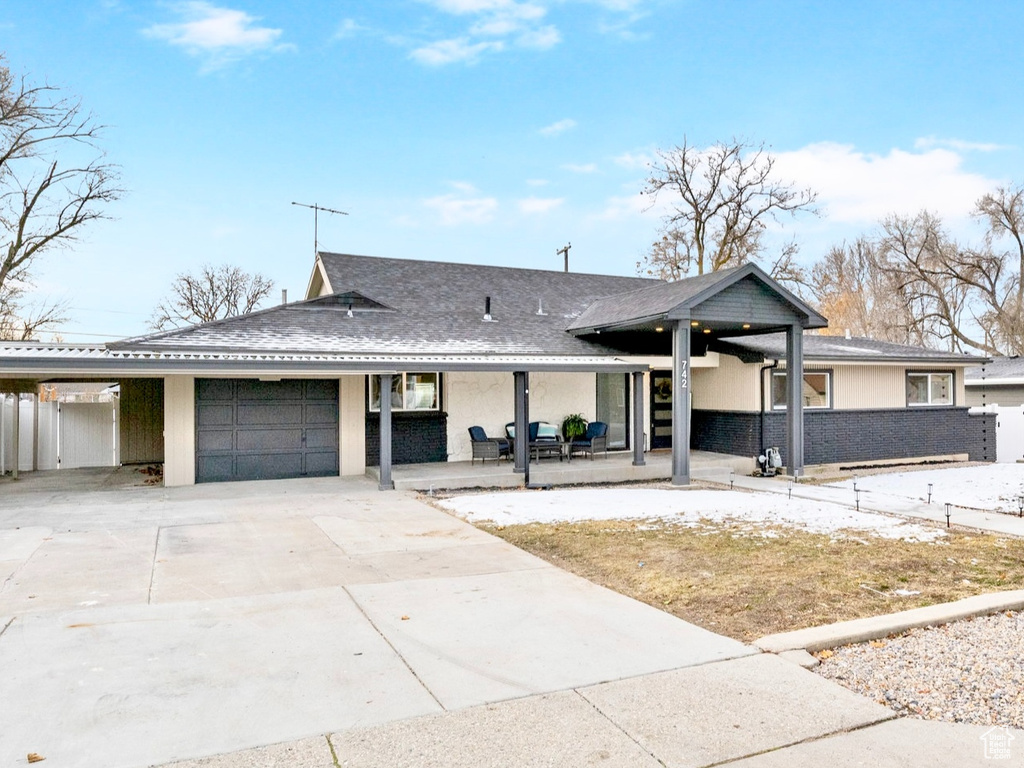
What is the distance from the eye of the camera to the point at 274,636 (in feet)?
15.6

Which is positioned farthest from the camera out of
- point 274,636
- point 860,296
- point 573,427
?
point 860,296

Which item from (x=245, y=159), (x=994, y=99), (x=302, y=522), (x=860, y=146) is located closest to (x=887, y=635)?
(x=302, y=522)

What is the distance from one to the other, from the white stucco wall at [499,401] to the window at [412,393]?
0.27m

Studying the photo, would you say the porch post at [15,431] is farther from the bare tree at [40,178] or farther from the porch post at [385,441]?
the bare tree at [40,178]

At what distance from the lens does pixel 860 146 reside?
27375 millimetres

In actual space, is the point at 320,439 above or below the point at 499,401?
below

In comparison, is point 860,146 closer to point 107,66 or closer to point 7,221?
point 107,66

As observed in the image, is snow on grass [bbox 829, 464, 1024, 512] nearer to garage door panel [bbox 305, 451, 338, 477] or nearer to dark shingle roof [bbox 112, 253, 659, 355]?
dark shingle roof [bbox 112, 253, 659, 355]

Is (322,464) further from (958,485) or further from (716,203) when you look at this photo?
(716,203)

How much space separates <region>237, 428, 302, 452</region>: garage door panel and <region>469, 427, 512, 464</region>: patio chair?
3387 mm

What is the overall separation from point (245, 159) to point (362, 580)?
19321mm

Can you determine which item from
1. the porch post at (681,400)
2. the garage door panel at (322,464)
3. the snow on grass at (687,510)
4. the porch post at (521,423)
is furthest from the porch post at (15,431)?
the porch post at (681,400)

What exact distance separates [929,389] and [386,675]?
17548 mm

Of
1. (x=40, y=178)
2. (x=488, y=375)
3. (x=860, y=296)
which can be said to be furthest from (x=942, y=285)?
(x=40, y=178)
